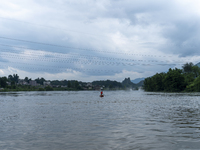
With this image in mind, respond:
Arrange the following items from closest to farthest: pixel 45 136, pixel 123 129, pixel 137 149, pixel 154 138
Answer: pixel 137 149, pixel 154 138, pixel 45 136, pixel 123 129

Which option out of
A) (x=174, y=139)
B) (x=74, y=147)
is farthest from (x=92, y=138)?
(x=174, y=139)

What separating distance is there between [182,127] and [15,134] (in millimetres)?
13859

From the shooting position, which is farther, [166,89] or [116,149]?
[166,89]

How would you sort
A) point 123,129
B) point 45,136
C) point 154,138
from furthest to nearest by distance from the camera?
point 123,129 < point 45,136 < point 154,138

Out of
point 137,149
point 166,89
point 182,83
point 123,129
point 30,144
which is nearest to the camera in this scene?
point 137,149

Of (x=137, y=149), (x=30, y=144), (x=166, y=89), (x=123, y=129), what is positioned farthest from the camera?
(x=166, y=89)

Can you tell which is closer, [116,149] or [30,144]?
[116,149]

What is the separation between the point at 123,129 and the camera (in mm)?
18812

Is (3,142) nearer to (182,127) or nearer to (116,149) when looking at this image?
(116,149)

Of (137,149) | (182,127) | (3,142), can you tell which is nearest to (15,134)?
(3,142)

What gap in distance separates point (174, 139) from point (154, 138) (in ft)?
4.27

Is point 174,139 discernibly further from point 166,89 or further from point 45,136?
point 166,89

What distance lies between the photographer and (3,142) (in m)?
14.8

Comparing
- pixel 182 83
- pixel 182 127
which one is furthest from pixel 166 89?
pixel 182 127
